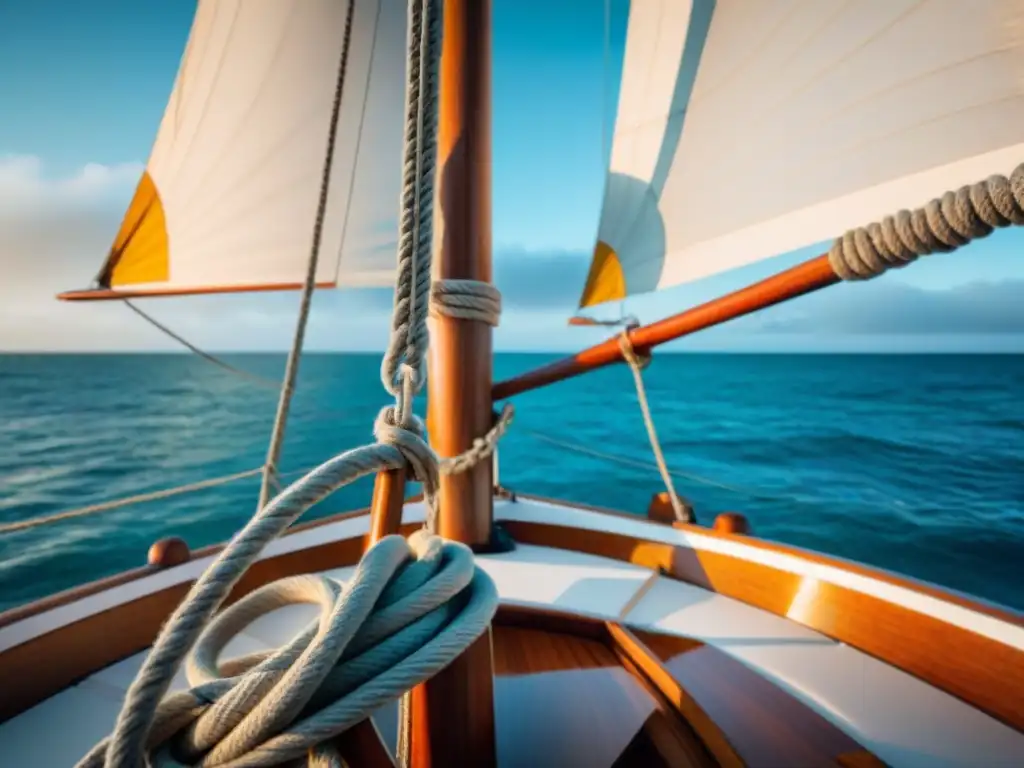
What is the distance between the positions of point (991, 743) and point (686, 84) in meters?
1.80

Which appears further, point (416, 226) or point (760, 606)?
point (760, 606)

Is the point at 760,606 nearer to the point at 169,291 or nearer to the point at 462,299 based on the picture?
the point at 462,299

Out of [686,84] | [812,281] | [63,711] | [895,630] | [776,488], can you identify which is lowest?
[776,488]

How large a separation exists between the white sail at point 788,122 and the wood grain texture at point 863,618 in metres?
0.85

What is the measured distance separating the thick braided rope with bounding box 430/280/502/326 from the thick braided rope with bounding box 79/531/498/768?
3.15 feet

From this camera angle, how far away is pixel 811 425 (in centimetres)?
1662

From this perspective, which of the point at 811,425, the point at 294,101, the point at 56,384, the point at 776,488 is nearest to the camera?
the point at 294,101

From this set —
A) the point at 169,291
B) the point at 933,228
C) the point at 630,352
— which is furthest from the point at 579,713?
the point at 169,291

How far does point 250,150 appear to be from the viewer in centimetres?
228

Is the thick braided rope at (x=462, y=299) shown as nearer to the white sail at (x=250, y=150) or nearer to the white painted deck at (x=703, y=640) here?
the white painted deck at (x=703, y=640)

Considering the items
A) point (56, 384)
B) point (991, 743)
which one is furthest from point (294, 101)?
point (56, 384)

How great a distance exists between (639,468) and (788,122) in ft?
31.4

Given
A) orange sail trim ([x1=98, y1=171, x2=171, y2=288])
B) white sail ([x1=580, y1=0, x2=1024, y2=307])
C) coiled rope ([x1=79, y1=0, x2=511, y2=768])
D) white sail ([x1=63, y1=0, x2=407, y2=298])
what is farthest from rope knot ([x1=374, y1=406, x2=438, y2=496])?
orange sail trim ([x1=98, y1=171, x2=171, y2=288])

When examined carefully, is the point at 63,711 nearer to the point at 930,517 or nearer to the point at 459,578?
the point at 459,578
